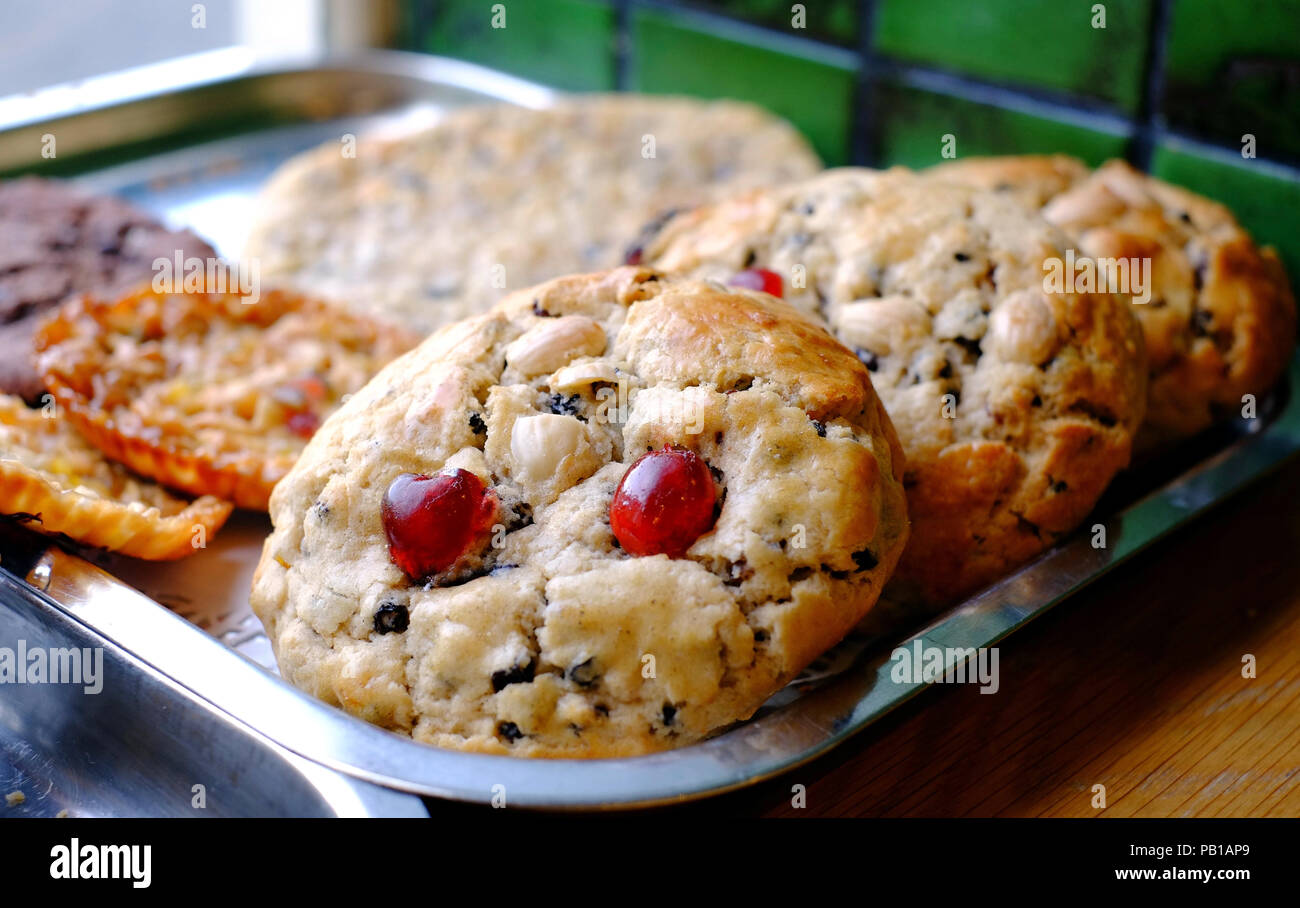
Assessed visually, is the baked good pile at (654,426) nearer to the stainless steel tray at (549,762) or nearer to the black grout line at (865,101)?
the stainless steel tray at (549,762)

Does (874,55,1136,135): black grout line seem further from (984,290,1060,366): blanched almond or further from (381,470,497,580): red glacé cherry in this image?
(381,470,497,580): red glacé cherry

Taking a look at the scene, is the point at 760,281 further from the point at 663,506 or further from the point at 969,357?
the point at 663,506

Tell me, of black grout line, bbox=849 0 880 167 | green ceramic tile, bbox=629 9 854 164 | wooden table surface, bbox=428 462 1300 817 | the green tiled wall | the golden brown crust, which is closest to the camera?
wooden table surface, bbox=428 462 1300 817

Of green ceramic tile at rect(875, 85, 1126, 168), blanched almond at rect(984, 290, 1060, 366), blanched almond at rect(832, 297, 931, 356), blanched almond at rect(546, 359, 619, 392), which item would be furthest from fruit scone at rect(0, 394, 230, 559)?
green ceramic tile at rect(875, 85, 1126, 168)

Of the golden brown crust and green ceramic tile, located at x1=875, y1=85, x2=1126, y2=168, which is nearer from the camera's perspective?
the golden brown crust

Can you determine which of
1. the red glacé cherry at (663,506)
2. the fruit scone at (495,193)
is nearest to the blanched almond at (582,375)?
the red glacé cherry at (663,506)

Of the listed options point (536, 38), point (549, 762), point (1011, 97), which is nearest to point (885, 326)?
point (549, 762)
